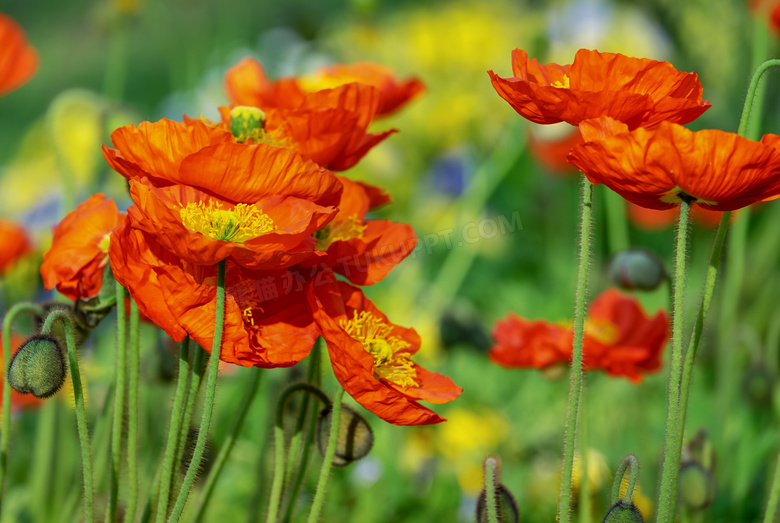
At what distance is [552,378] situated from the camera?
1300mm

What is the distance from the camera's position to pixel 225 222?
781mm

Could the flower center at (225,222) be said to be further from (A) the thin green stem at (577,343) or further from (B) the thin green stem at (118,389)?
(A) the thin green stem at (577,343)

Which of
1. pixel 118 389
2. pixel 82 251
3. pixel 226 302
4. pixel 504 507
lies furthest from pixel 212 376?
pixel 504 507

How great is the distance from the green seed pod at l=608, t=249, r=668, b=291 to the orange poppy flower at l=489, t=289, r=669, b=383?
3.8 inches

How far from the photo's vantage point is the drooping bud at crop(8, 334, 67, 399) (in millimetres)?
846

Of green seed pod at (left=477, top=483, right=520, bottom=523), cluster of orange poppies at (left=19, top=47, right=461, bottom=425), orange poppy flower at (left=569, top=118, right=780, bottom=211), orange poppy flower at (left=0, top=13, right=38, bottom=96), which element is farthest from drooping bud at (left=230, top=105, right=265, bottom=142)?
orange poppy flower at (left=0, top=13, right=38, bottom=96)

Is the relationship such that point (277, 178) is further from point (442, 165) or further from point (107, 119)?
point (442, 165)

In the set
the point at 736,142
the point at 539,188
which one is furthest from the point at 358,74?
the point at 539,188

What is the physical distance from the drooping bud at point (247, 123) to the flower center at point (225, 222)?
12cm

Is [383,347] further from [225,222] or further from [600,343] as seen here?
[600,343]

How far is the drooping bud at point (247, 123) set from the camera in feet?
2.94

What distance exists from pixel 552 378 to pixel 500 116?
2.50 metres

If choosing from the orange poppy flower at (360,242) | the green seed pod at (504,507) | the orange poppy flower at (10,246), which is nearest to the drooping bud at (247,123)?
the orange poppy flower at (360,242)

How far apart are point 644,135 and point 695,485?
1.90 feet
